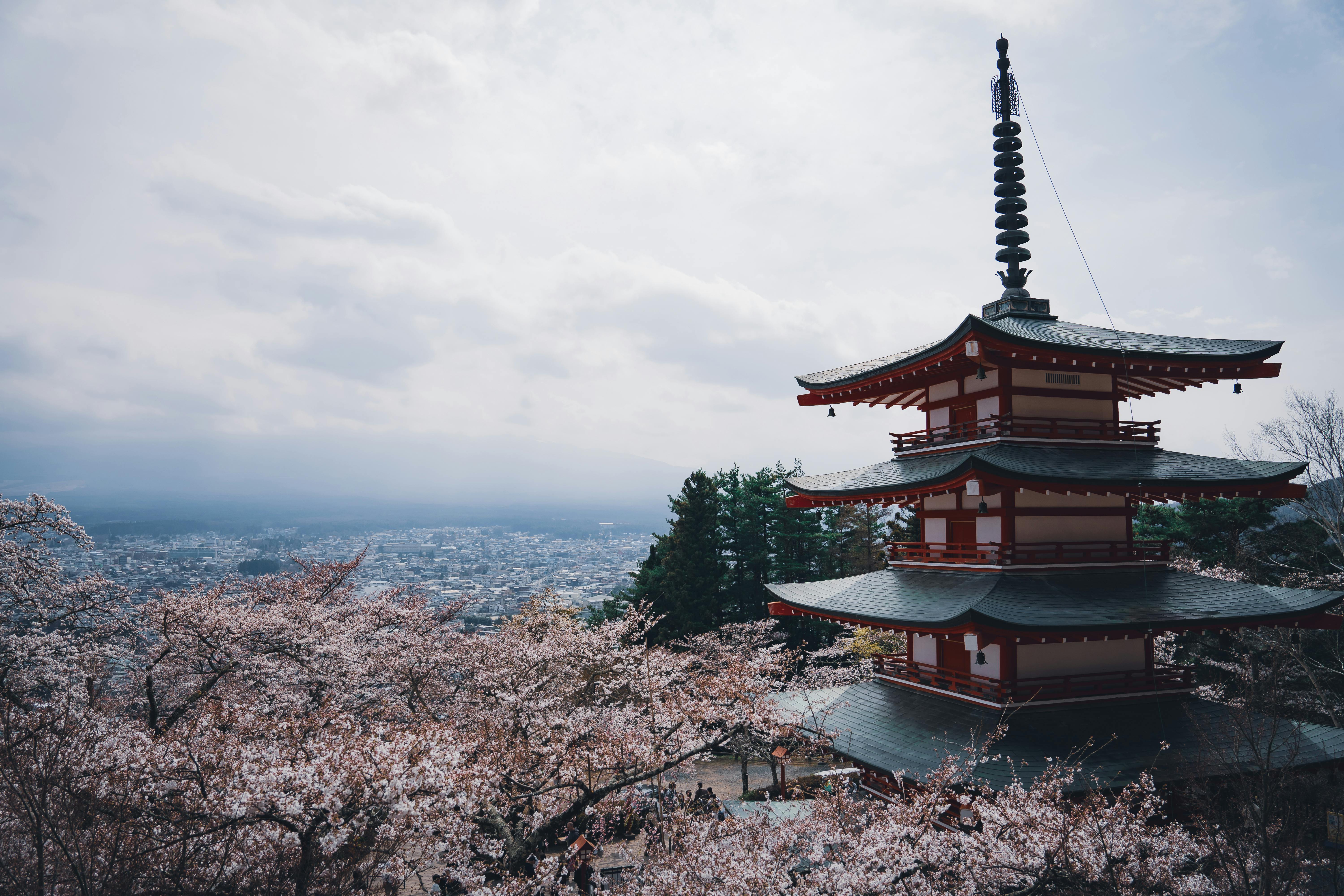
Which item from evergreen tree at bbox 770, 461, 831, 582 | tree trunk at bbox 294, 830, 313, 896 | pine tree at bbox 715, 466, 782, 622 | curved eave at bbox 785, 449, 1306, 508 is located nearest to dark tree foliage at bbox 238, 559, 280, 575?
pine tree at bbox 715, 466, 782, 622

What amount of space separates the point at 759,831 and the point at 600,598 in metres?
45.3

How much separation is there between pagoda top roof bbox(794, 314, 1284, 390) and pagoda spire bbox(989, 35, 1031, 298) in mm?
1362

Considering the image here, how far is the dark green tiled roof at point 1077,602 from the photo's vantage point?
11219 millimetres

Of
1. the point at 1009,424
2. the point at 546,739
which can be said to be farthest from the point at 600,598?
the point at 1009,424

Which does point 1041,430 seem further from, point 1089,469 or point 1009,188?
point 1009,188

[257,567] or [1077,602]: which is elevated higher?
[1077,602]

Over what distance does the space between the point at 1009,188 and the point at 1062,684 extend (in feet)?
36.8

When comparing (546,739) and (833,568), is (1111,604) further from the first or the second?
(833,568)

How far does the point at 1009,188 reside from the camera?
15594 millimetres

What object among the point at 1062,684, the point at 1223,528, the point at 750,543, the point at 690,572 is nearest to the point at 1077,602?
the point at 1062,684

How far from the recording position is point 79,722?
1010 cm

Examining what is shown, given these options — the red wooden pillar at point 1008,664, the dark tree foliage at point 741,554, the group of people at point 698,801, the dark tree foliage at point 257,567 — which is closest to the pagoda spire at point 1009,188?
the red wooden pillar at point 1008,664

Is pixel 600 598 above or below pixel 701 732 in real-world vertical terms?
below

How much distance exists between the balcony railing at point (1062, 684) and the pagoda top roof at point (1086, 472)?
352cm
